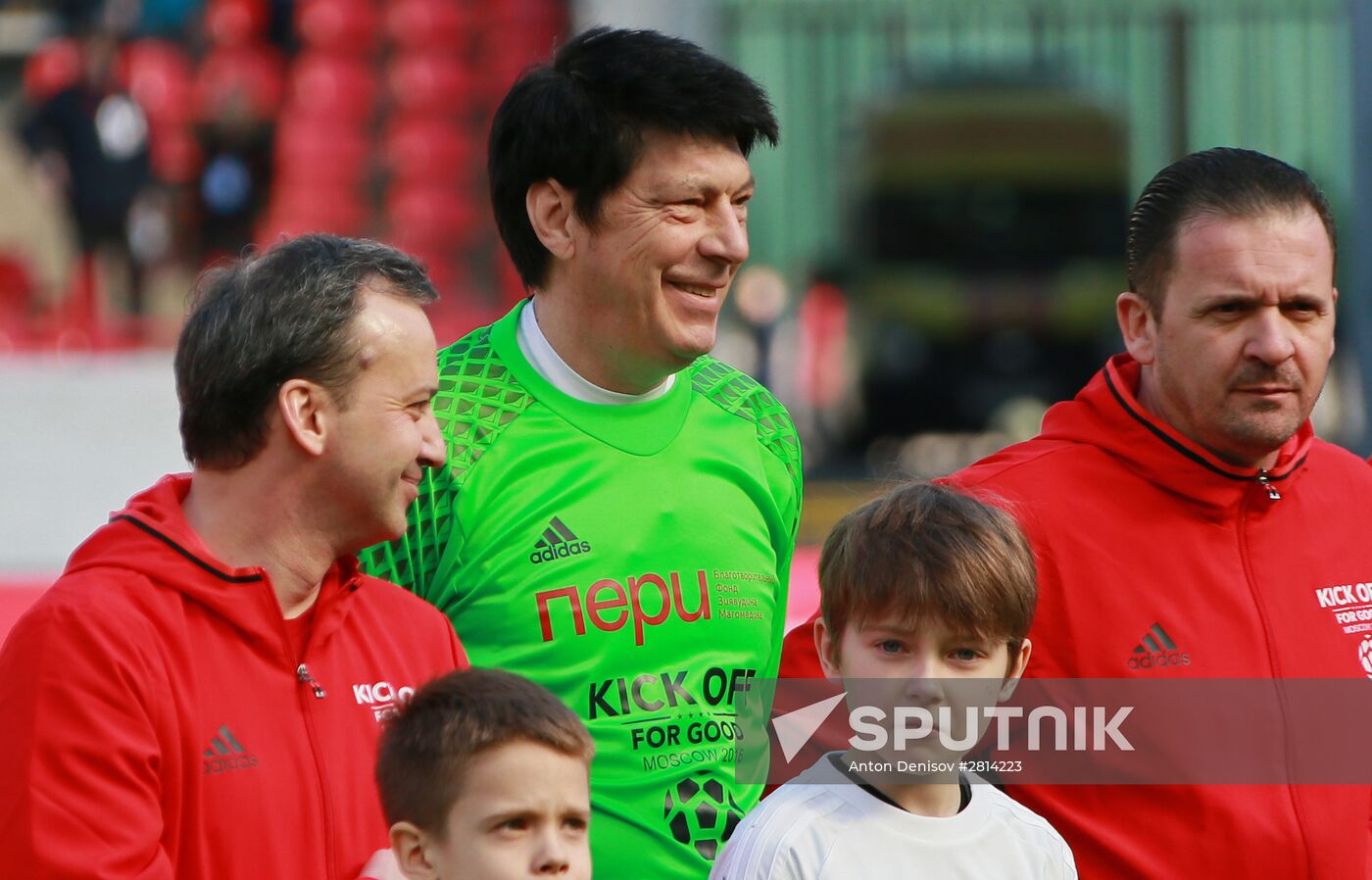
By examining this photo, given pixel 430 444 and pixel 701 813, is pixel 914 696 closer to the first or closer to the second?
pixel 701 813

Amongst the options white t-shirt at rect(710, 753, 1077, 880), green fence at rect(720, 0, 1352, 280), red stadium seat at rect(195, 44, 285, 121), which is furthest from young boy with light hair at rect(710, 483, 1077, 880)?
green fence at rect(720, 0, 1352, 280)

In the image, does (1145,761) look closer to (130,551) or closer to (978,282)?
(130,551)

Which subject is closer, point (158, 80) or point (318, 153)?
point (158, 80)

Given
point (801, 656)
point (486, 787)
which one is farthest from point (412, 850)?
point (801, 656)

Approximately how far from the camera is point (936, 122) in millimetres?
14555

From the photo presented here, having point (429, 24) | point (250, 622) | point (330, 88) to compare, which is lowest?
point (250, 622)

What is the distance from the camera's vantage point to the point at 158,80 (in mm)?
11602

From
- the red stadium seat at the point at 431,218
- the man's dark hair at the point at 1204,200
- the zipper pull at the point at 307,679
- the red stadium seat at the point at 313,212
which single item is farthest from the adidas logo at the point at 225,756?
the red stadium seat at the point at 313,212

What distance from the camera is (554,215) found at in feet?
10.5

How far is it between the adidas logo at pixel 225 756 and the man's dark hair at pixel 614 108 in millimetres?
1096

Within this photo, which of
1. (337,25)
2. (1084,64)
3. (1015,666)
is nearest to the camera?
(1015,666)

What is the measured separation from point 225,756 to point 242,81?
980 cm

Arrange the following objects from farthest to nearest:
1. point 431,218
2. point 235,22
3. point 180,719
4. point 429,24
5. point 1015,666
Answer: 1. point 429,24
2. point 235,22
3. point 431,218
4. point 1015,666
5. point 180,719

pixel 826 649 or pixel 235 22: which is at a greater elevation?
pixel 235 22
